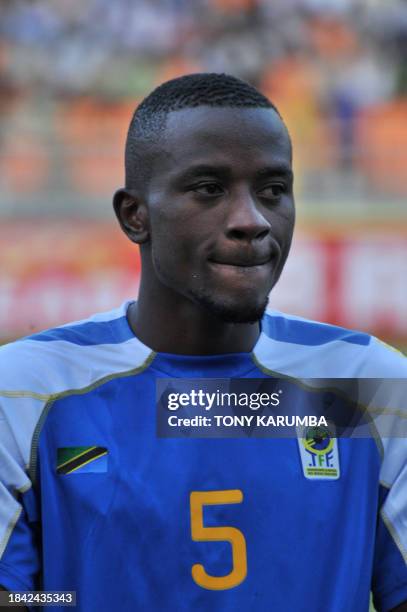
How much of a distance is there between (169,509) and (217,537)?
0.11 m

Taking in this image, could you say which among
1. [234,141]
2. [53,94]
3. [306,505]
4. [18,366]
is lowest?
[306,505]

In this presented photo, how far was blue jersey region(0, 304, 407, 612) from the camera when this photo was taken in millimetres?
1887

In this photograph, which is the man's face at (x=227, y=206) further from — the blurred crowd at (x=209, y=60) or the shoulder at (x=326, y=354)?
the blurred crowd at (x=209, y=60)

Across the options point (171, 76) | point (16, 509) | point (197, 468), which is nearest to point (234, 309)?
point (197, 468)

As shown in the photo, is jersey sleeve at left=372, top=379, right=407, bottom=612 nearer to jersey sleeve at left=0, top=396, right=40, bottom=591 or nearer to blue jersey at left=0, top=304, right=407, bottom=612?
blue jersey at left=0, top=304, right=407, bottom=612

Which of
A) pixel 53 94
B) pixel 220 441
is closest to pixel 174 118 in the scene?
pixel 220 441

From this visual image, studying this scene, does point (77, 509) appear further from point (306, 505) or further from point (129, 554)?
point (306, 505)

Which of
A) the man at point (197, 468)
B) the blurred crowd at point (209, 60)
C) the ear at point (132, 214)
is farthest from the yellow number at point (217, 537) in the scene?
the blurred crowd at point (209, 60)

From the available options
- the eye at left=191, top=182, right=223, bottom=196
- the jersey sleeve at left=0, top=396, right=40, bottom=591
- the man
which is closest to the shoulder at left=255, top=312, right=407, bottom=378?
the man

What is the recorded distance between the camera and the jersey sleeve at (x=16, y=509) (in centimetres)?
188

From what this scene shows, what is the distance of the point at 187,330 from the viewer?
2096 millimetres

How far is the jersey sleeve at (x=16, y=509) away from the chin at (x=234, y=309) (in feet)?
1.43

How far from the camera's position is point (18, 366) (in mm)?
1995

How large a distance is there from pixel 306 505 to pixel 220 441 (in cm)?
22
